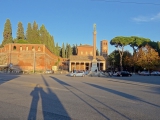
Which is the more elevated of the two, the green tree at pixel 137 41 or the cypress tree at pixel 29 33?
the cypress tree at pixel 29 33

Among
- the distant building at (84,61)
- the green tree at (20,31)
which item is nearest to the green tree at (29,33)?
the green tree at (20,31)

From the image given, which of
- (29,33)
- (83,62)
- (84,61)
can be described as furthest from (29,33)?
(84,61)

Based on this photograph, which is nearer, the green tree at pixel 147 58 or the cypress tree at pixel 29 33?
the green tree at pixel 147 58

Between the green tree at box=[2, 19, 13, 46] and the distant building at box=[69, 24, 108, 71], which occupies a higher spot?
the green tree at box=[2, 19, 13, 46]

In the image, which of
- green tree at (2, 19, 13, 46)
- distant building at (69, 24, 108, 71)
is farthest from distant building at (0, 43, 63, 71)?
distant building at (69, 24, 108, 71)

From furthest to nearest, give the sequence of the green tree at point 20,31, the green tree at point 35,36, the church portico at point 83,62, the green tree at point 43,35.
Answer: the green tree at point 20,31 < the green tree at point 43,35 < the green tree at point 35,36 < the church portico at point 83,62

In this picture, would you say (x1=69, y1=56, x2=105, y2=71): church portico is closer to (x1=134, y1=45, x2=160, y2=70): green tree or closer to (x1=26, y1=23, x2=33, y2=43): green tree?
(x1=26, y1=23, x2=33, y2=43): green tree

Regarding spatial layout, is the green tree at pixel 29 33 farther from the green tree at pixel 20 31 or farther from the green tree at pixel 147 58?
the green tree at pixel 147 58

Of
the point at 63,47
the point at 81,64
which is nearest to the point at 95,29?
the point at 81,64

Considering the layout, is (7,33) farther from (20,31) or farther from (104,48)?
(104,48)

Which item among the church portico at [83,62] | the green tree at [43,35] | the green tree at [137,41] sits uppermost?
the green tree at [43,35]

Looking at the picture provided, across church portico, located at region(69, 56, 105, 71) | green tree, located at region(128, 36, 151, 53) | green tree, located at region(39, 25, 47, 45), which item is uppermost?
green tree, located at region(39, 25, 47, 45)

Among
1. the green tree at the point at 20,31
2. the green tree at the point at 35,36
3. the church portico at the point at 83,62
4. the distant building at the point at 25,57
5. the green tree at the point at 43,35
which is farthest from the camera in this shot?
the green tree at the point at 20,31

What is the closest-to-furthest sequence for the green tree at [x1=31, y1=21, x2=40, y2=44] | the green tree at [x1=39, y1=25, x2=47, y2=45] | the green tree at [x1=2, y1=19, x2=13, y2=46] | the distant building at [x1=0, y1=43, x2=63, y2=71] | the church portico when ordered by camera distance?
the distant building at [x1=0, y1=43, x2=63, y2=71], the church portico, the green tree at [x1=2, y1=19, x2=13, y2=46], the green tree at [x1=31, y1=21, x2=40, y2=44], the green tree at [x1=39, y1=25, x2=47, y2=45]
